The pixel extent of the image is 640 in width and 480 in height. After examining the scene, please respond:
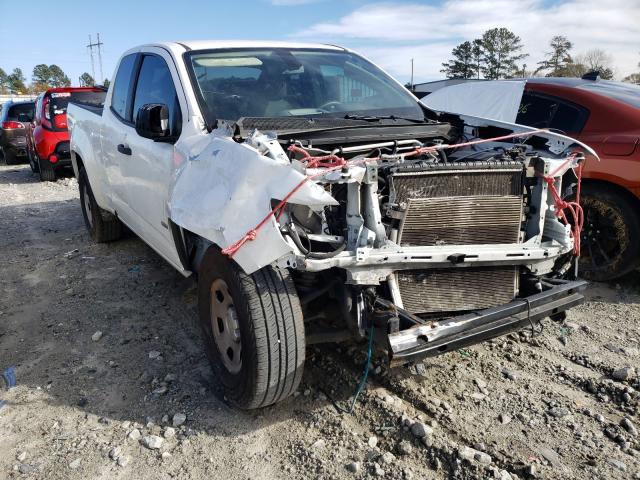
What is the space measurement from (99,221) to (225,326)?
3.79m

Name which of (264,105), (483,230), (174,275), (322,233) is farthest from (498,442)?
(174,275)

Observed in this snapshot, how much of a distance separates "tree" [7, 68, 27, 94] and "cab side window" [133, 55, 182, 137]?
83.2 m

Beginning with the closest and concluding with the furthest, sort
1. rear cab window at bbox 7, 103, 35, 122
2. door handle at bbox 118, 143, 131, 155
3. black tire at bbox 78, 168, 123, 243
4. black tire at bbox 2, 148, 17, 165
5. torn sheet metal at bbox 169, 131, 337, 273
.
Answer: torn sheet metal at bbox 169, 131, 337, 273, door handle at bbox 118, 143, 131, 155, black tire at bbox 78, 168, 123, 243, rear cab window at bbox 7, 103, 35, 122, black tire at bbox 2, 148, 17, 165

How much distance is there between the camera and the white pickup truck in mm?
2500

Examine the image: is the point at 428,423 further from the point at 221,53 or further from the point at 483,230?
the point at 221,53

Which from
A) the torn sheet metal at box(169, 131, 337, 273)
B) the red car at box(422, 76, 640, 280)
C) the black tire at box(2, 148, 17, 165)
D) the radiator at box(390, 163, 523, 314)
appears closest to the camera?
the torn sheet metal at box(169, 131, 337, 273)

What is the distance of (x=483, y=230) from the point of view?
282 cm

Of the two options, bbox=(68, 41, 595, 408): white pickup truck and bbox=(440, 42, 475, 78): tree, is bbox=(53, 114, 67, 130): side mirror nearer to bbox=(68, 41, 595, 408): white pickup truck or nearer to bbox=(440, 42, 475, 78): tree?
bbox=(68, 41, 595, 408): white pickup truck

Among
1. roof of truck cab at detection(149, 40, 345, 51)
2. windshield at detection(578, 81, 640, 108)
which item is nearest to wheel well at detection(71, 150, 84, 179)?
roof of truck cab at detection(149, 40, 345, 51)

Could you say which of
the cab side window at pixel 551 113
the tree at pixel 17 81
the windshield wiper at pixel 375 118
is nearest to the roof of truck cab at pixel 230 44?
the windshield wiper at pixel 375 118

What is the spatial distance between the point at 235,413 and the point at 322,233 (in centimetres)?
116

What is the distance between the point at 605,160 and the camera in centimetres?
443

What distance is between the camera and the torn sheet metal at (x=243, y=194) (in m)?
2.41

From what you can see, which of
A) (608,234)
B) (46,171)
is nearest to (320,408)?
(608,234)
